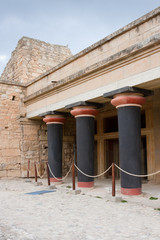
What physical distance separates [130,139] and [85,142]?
6.95ft

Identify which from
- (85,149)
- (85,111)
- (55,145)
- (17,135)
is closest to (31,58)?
(17,135)

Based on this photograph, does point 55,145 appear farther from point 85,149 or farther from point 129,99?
point 129,99

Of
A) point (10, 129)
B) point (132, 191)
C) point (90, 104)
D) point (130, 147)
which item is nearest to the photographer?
point (132, 191)

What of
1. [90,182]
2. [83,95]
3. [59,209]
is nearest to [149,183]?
[90,182]

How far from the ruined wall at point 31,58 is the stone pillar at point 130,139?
865 cm

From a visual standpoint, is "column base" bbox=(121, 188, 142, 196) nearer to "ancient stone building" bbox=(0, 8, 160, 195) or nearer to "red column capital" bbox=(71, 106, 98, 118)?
"ancient stone building" bbox=(0, 8, 160, 195)

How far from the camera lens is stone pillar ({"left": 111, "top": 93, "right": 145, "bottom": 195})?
744cm

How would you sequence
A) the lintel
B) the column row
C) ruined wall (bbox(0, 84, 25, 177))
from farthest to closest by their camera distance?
ruined wall (bbox(0, 84, 25, 177)), the column row, the lintel

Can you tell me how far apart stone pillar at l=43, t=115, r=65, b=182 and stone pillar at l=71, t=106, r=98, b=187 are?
1924 mm

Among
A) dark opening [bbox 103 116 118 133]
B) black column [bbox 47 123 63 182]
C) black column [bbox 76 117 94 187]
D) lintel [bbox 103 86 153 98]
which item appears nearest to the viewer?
lintel [bbox 103 86 153 98]

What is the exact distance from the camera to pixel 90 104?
9.20 m

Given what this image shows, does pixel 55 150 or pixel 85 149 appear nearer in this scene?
pixel 85 149

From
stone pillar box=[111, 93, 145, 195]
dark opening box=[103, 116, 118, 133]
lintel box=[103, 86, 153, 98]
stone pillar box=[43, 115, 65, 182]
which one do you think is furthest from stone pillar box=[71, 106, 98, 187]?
dark opening box=[103, 116, 118, 133]

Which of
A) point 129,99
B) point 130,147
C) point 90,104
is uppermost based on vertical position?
point 90,104
